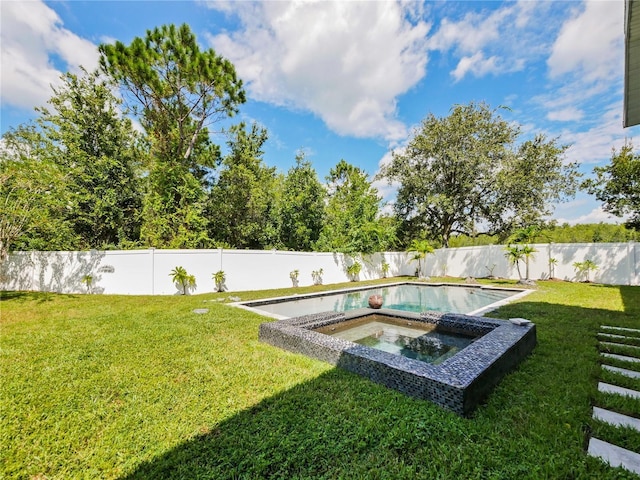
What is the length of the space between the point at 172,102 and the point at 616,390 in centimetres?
1868

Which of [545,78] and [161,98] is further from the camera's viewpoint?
[161,98]

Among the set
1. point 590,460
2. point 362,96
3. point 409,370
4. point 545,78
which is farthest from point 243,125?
point 590,460

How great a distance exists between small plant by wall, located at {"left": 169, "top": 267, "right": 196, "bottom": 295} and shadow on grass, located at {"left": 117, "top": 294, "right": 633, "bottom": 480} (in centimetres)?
883

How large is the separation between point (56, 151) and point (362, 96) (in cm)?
1509

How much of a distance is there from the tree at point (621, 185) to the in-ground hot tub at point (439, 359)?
14.1 metres

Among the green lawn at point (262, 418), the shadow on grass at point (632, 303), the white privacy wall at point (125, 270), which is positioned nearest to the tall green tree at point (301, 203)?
the white privacy wall at point (125, 270)

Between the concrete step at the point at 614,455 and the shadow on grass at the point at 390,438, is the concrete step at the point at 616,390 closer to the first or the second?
the shadow on grass at the point at 390,438

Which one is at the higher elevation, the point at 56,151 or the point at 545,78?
the point at 545,78

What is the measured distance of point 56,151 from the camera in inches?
518

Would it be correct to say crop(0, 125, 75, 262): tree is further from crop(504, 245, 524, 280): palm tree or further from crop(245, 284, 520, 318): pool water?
crop(504, 245, 524, 280): palm tree

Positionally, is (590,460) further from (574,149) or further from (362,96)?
(574,149)

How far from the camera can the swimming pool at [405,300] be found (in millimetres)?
9016

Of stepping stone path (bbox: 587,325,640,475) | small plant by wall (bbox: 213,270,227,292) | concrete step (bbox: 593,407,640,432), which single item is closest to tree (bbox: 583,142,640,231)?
stepping stone path (bbox: 587,325,640,475)

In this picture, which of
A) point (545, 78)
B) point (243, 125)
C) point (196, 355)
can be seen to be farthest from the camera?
point (243, 125)
